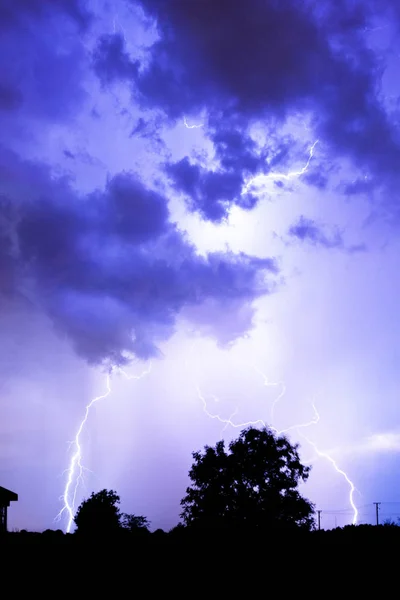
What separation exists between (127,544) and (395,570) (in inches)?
172

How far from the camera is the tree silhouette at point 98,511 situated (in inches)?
1485

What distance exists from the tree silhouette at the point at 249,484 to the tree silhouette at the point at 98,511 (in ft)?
20.3

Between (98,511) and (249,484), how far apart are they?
12573 millimetres

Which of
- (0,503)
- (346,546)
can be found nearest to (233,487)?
(0,503)

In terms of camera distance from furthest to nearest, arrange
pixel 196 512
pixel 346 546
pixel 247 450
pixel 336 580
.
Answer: pixel 247 450 < pixel 196 512 < pixel 346 546 < pixel 336 580

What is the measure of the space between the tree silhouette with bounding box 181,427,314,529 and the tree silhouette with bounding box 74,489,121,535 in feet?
20.3

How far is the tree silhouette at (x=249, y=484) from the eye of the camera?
35.7 metres

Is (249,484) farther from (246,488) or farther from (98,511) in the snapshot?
(98,511)

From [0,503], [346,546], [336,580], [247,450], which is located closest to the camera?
[336,580]

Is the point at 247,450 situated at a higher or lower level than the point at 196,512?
higher

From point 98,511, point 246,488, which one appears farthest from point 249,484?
point 98,511

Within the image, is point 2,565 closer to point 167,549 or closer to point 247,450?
point 167,549

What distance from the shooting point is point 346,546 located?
8.98 metres

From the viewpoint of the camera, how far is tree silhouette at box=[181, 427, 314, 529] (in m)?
35.7
